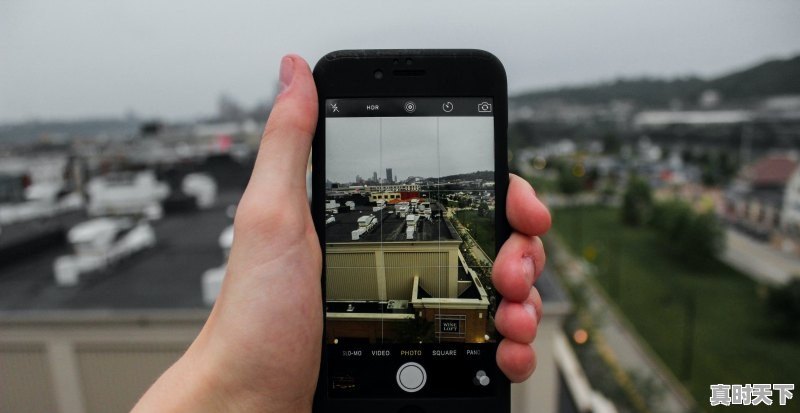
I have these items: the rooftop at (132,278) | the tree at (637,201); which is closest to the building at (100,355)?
the rooftop at (132,278)

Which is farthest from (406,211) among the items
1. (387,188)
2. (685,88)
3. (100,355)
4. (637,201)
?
(685,88)

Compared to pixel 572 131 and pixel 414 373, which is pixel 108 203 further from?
pixel 572 131

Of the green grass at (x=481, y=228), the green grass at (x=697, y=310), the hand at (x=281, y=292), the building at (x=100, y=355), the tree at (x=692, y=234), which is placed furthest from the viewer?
the tree at (x=692, y=234)

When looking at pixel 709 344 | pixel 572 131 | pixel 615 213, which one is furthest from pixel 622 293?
pixel 572 131

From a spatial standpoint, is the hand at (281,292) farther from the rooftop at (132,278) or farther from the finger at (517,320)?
the rooftop at (132,278)

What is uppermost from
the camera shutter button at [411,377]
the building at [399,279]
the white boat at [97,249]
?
the building at [399,279]

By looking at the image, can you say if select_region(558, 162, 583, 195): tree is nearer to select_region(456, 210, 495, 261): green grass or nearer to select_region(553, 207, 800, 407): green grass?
select_region(553, 207, 800, 407): green grass

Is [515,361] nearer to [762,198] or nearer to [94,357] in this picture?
[94,357]
